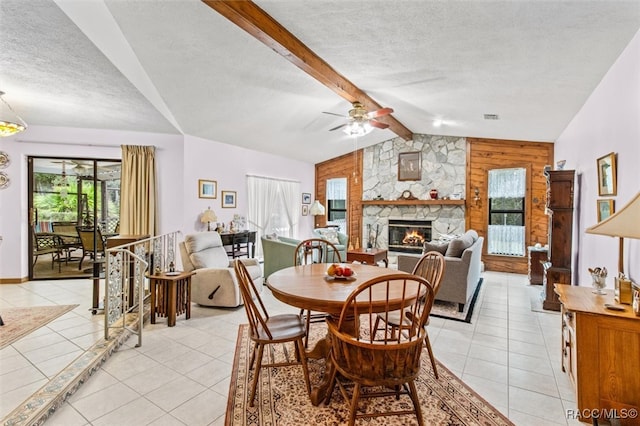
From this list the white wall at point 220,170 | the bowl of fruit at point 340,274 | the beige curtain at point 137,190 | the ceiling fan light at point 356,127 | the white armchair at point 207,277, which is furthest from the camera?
the white wall at point 220,170

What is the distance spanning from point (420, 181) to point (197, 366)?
6.39m

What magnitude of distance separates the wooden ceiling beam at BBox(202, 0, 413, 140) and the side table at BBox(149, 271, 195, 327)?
8.70 ft

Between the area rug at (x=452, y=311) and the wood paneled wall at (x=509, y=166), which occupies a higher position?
the wood paneled wall at (x=509, y=166)

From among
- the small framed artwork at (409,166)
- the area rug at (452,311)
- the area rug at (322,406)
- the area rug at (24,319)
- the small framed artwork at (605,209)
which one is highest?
the small framed artwork at (409,166)

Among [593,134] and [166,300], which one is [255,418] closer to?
[166,300]

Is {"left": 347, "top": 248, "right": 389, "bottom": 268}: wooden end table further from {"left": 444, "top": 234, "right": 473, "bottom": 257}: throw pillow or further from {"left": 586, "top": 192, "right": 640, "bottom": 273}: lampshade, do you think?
Result: {"left": 586, "top": 192, "right": 640, "bottom": 273}: lampshade

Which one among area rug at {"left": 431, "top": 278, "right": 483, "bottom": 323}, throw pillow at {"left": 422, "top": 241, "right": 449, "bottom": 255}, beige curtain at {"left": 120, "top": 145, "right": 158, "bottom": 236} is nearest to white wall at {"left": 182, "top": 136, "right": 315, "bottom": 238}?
beige curtain at {"left": 120, "top": 145, "right": 158, "bottom": 236}

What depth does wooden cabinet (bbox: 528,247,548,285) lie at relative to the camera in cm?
534

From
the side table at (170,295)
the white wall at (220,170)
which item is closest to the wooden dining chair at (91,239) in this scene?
the white wall at (220,170)

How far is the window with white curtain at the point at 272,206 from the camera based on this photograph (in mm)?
6946

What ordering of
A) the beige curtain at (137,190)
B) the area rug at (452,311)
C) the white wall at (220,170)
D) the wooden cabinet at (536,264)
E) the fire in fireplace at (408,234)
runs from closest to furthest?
1. the area rug at (452,311)
2. the beige curtain at (137,190)
3. the wooden cabinet at (536,264)
4. the white wall at (220,170)
5. the fire in fireplace at (408,234)

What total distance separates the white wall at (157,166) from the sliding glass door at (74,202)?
7.9 inches

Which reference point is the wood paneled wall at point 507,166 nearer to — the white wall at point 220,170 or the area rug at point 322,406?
the white wall at point 220,170

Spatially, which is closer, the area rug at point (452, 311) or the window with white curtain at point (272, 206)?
the area rug at point (452, 311)
